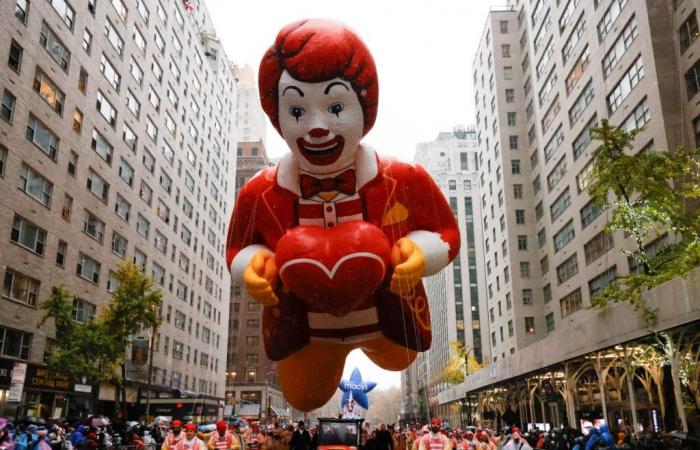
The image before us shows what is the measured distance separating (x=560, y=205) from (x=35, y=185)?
35.3 metres

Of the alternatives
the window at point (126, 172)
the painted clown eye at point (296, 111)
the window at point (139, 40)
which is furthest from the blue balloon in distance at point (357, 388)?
the window at point (139, 40)

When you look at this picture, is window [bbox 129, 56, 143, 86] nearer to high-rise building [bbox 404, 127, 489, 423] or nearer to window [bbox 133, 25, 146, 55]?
window [bbox 133, 25, 146, 55]

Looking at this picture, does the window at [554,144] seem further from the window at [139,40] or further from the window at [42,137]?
the window at [42,137]

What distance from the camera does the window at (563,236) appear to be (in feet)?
143

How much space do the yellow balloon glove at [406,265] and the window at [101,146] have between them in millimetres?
33029

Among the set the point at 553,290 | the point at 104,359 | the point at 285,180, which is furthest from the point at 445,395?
the point at 285,180

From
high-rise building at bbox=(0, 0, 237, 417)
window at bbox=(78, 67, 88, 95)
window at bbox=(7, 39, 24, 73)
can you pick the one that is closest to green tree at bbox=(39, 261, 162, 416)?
high-rise building at bbox=(0, 0, 237, 417)

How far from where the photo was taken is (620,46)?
34125 millimetres

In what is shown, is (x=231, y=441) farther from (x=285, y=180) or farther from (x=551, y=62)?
(x=551, y=62)

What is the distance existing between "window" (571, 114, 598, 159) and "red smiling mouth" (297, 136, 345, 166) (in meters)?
36.4

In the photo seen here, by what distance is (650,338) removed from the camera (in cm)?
1603

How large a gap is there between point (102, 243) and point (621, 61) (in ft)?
102

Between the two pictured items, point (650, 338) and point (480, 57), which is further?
point (480, 57)

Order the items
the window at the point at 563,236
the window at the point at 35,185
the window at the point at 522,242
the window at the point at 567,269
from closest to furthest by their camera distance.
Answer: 1. the window at the point at 35,185
2. the window at the point at 567,269
3. the window at the point at 563,236
4. the window at the point at 522,242
